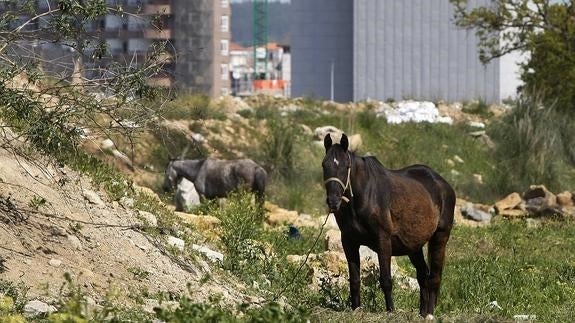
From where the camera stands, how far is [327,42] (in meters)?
73.2

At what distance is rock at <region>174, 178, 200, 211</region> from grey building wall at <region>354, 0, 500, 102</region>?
4342 centimetres

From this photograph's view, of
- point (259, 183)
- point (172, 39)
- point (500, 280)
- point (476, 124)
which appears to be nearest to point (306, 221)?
point (259, 183)

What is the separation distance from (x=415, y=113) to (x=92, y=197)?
33.1 m

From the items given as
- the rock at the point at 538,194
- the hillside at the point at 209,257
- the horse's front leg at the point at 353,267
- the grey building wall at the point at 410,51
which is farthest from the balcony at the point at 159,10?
the grey building wall at the point at 410,51

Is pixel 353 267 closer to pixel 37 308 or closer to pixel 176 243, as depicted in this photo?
pixel 176 243

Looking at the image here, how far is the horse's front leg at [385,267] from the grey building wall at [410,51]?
54.7m

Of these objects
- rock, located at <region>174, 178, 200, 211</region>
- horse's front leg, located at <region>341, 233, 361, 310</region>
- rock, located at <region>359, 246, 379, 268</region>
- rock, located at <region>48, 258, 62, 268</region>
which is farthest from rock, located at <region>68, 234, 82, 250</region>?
rock, located at <region>174, 178, 200, 211</region>

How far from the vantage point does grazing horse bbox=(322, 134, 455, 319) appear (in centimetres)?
1358

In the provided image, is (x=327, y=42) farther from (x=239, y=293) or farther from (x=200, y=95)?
(x=239, y=293)

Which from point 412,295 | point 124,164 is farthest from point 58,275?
point 124,164

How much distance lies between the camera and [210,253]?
51.9ft

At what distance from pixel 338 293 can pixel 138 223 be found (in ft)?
7.54

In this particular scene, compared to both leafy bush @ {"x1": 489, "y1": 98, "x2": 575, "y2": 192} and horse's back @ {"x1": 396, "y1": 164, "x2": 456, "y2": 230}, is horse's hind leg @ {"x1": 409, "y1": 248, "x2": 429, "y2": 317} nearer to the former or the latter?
horse's back @ {"x1": 396, "y1": 164, "x2": 456, "y2": 230}

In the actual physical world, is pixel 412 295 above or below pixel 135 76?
below
